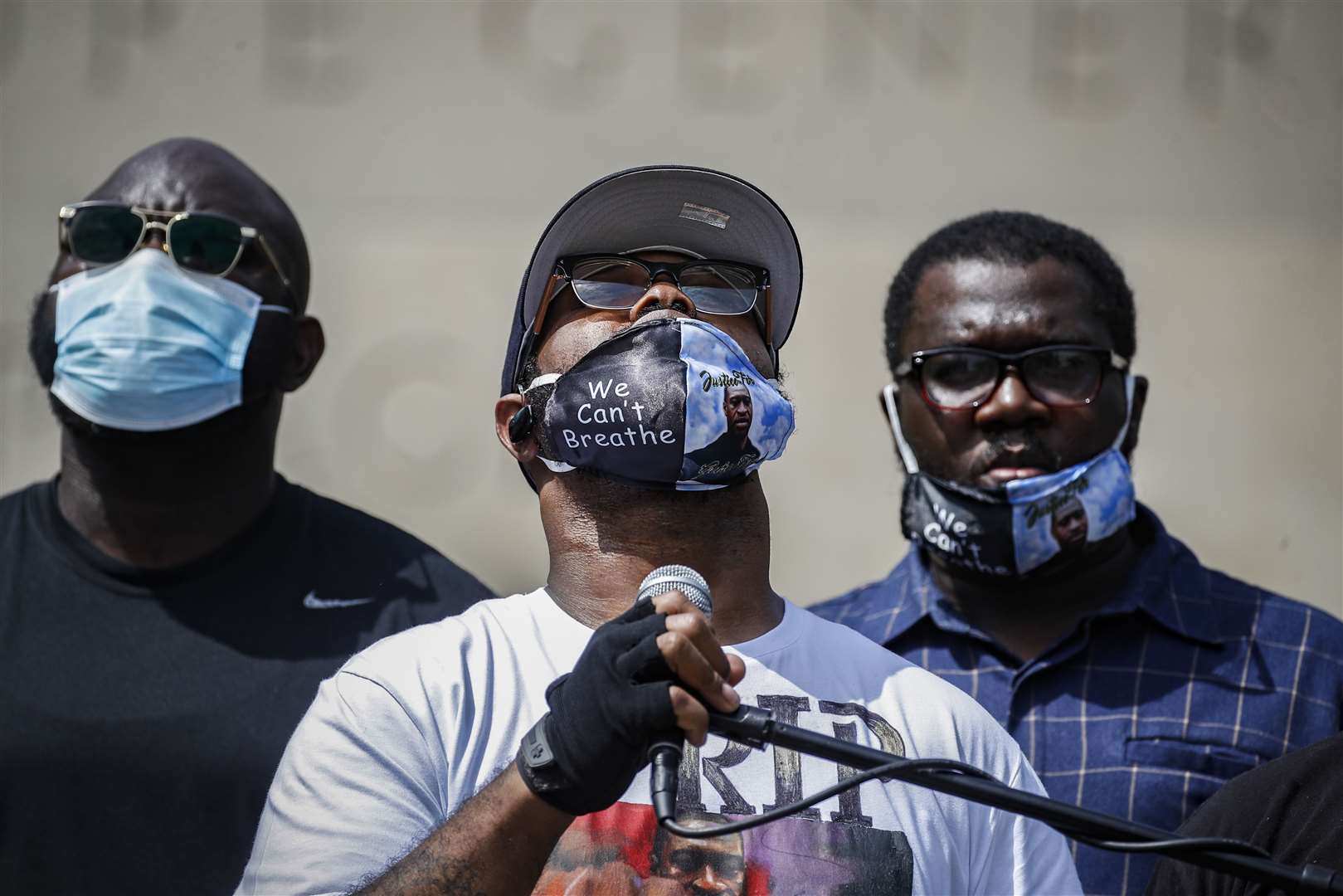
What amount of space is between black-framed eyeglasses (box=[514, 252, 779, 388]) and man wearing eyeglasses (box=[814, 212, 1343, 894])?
4.00ft

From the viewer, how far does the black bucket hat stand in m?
2.93

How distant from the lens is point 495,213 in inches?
266

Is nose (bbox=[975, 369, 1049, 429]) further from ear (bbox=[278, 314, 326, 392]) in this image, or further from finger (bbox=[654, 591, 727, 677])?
finger (bbox=[654, 591, 727, 677])

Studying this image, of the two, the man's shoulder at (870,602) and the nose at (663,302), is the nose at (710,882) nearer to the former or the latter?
the nose at (663,302)

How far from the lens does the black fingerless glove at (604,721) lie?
200 centimetres

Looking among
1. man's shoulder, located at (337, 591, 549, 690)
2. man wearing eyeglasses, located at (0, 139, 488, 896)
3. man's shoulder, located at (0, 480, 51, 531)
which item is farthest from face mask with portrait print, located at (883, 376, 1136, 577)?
man's shoulder, located at (0, 480, 51, 531)

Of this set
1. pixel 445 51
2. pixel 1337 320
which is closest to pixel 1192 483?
pixel 1337 320

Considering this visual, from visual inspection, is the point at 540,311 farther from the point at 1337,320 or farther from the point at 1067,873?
the point at 1337,320

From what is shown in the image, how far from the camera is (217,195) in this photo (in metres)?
4.36

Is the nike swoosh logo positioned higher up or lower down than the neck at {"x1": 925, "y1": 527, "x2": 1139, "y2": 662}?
lower down

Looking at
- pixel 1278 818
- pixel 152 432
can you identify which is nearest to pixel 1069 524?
pixel 1278 818

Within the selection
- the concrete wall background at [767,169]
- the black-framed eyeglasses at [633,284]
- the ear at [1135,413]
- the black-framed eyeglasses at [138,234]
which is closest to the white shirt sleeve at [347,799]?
the black-framed eyeglasses at [633,284]

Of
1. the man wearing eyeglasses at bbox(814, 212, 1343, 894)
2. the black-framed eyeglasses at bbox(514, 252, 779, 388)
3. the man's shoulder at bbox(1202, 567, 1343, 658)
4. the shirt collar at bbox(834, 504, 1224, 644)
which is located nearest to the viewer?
the black-framed eyeglasses at bbox(514, 252, 779, 388)

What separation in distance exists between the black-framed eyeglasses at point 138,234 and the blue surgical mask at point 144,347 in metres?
0.04
